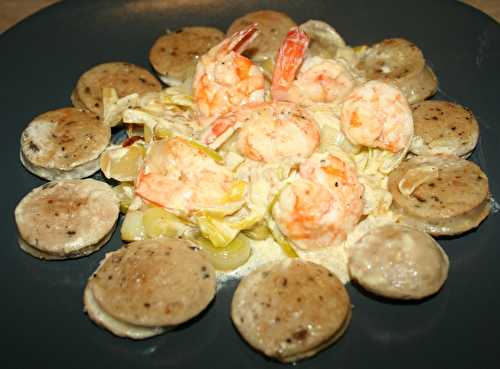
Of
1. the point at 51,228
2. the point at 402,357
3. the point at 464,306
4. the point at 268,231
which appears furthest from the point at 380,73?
the point at 51,228

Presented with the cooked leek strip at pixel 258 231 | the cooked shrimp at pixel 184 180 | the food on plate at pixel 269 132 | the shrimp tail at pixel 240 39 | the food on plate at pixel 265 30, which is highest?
the shrimp tail at pixel 240 39

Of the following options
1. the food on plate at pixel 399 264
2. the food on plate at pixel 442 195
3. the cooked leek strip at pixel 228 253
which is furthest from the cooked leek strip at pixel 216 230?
the food on plate at pixel 442 195

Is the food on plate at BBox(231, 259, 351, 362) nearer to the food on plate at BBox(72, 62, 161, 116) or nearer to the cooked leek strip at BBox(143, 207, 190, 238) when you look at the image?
the cooked leek strip at BBox(143, 207, 190, 238)

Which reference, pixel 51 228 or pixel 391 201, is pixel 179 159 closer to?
pixel 51 228

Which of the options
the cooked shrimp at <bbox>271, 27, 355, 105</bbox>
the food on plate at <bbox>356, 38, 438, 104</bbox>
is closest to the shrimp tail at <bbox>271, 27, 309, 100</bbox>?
the cooked shrimp at <bbox>271, 27, 355, 105</bbox>

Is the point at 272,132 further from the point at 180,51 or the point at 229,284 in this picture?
the point at 180,51

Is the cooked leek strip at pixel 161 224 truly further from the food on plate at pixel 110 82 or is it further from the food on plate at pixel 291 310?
the food on plate at pixel 110 82

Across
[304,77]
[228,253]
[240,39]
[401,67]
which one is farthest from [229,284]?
[401,67]
